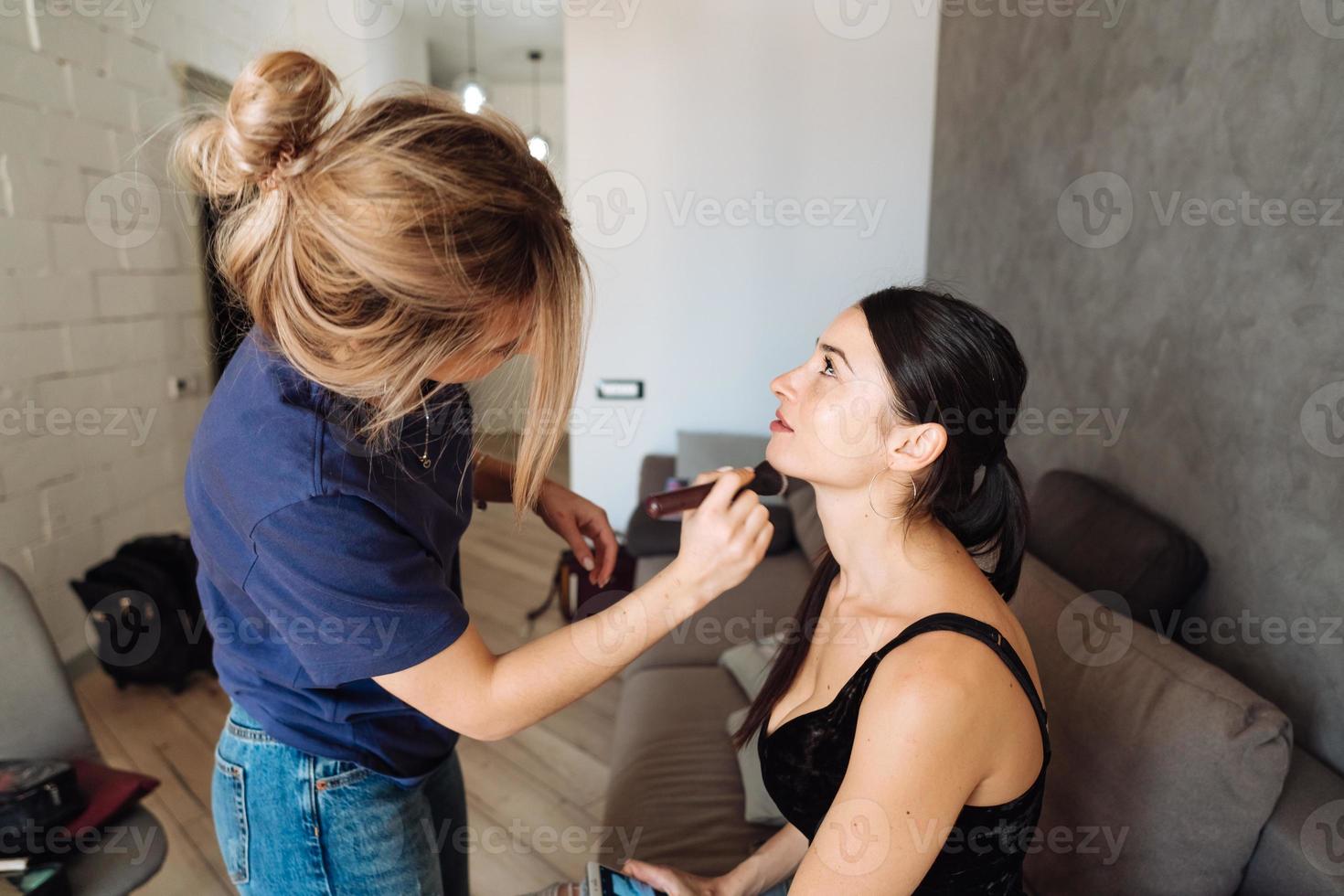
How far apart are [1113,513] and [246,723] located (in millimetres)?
1530

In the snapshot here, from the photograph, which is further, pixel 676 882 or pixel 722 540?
pixel 676 882

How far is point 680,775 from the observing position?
5.20 ft

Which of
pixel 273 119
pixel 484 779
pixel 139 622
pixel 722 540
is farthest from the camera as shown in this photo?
pixel 139 622

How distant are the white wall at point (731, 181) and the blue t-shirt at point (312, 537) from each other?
253 cm

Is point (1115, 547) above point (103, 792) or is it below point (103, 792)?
above

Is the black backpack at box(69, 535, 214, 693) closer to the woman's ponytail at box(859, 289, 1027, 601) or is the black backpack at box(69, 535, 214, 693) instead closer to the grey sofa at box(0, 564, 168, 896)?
the grey sofa at box(0, 564, 168, 896)

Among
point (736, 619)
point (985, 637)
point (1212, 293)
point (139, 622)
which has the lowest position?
point (139, 622)

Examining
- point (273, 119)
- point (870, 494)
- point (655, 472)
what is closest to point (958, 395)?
point (870, 494)

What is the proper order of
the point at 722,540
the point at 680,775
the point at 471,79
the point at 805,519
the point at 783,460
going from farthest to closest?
1. the point at 471,79
2. the point at 805,519
3. the point at 680,775
4. the point at 783,460
5. the point at 722,540

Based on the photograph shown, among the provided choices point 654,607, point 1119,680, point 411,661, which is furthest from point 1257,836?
point 411,661

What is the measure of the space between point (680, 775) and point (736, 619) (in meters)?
0.73

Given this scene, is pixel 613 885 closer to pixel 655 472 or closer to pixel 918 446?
pixel 918 446

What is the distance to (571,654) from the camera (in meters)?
0.78

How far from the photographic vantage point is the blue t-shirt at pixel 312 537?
716 mm
